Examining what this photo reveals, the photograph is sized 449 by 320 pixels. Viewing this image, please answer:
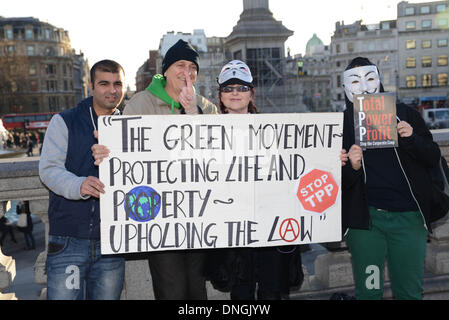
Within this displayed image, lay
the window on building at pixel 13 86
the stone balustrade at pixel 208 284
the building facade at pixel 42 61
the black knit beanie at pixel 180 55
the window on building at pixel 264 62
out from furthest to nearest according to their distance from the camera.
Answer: the building facade at pixel 42 61 < the window on building at pixel 13 86 < the window on building at pixel 264 62 < the stone balustrade at pixel 208 284 < the black knit beanie at pixel 180 55

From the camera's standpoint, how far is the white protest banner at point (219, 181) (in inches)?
121

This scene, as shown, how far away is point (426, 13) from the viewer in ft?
236

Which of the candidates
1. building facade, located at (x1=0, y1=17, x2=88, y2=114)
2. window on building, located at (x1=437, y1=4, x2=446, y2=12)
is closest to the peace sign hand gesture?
window on building, located at (x1=437, y1=4, x2=446, y2=12)

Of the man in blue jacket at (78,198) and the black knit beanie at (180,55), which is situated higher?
the black knit beanie at (180,55)

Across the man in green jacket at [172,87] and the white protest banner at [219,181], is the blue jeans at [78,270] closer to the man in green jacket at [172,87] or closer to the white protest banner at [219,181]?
the white protest banner at [219,181]

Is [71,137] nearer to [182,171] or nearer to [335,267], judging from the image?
[182,171]

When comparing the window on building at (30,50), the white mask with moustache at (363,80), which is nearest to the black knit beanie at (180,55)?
the white mask with moustache at (363,80)

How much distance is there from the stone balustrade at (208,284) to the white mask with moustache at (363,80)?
1.17 metres

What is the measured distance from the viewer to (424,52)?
2803 inches

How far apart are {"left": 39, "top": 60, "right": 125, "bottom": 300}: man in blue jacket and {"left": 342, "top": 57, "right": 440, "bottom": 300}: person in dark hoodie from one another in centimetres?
181

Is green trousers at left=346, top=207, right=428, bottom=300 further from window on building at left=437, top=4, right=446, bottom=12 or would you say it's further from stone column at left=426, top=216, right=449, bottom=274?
window on building at left=437, top=4, right=446, bottom=12

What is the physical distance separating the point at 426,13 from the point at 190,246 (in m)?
80.5

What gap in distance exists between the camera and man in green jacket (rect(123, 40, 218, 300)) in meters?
3.04
